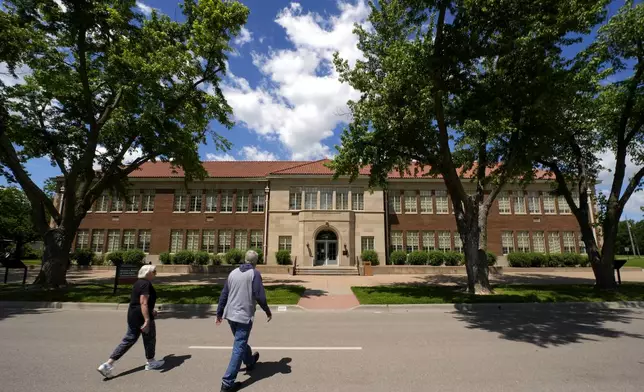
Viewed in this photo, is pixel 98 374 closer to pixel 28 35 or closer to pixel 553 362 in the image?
pixel 553 362

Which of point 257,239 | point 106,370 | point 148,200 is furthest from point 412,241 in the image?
point 106,370

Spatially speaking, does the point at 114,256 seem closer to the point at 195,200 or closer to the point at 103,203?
the point at 103,203

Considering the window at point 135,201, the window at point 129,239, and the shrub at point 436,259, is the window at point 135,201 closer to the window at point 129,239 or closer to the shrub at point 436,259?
the window at point 129,239

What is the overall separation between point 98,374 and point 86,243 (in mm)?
29831

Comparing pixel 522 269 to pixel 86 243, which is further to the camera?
pixel 86 243

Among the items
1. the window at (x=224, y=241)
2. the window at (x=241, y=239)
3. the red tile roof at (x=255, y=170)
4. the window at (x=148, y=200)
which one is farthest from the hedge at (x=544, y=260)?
the window at (x=148, y=200)

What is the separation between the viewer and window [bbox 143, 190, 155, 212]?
97.6ft

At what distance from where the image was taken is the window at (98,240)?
2909 centimetres

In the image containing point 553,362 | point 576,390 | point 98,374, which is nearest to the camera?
point 576,390

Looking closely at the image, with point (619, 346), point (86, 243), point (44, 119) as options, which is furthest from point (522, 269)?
point (86, 243)

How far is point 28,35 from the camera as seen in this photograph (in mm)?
12766

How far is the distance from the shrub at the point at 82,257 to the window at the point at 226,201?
10753 millimetres

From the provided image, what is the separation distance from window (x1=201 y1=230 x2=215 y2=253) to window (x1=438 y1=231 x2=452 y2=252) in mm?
19479

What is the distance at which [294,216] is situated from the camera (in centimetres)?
2806
